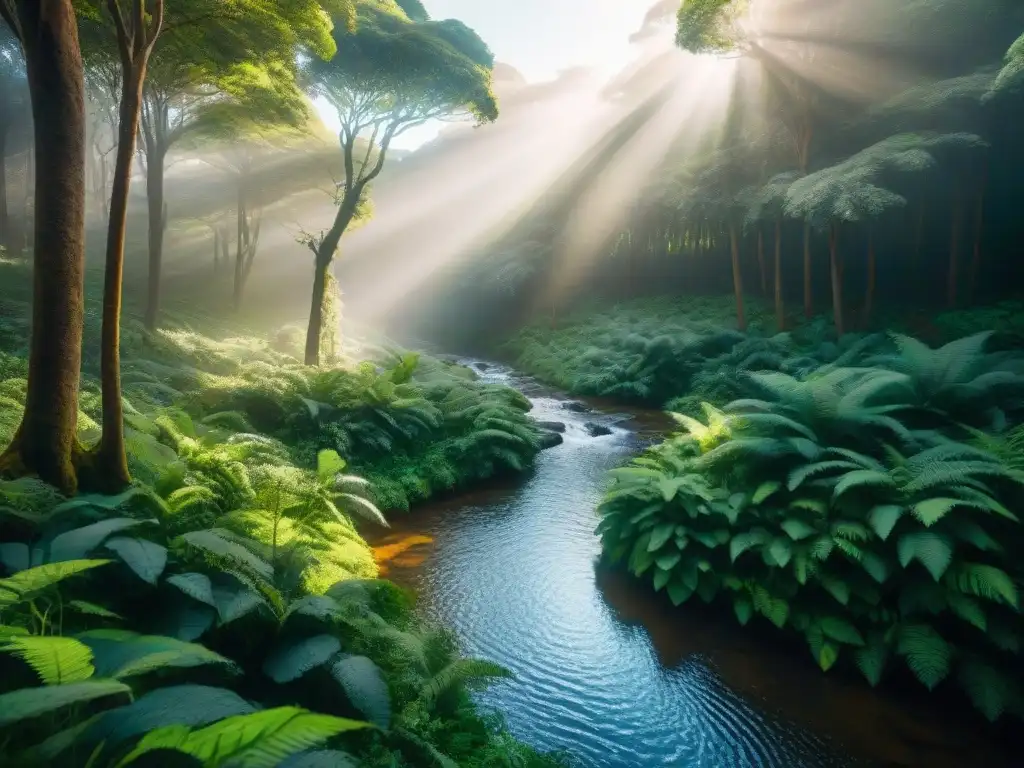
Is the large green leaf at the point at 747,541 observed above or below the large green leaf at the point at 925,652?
above

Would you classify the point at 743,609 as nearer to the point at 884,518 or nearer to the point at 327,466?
the point at 884,518

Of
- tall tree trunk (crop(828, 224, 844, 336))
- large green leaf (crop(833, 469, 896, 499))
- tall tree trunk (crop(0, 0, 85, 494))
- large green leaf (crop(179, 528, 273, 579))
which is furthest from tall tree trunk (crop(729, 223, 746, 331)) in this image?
large green leaf (crop(179, 528, 273, 579))

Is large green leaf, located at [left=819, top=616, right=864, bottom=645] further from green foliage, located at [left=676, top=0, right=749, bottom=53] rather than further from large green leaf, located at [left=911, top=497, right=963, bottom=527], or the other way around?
green foliage, located at [left=676, top=0, right=749, bottom=53]

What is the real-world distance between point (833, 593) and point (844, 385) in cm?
297

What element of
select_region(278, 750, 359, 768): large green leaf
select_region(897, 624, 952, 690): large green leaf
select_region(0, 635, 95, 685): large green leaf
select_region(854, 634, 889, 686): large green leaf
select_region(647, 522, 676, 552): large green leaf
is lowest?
select_region(854, 634, 889, 686): large green leaf

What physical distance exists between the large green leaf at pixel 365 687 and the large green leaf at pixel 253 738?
1396 mm

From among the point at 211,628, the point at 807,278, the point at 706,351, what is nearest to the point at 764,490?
the point at 211,628

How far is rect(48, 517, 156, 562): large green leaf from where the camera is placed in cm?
300

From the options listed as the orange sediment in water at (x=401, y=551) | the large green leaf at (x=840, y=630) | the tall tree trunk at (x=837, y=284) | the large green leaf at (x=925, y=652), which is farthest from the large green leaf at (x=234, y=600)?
the tall tree trunk at (x=837, y=284)

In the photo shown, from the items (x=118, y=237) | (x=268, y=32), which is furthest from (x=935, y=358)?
(x=268, y=32)

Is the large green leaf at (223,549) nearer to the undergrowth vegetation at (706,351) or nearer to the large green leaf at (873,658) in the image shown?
the large green leaf at (873,658)

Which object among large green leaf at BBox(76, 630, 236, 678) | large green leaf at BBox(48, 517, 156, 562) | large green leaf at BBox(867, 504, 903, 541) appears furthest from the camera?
large green leaf at BBox(867, 504, 903, 541)

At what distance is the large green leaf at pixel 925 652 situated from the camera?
420 cm

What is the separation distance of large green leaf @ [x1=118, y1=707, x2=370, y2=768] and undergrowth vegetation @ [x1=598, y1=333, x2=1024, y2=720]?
442cm
